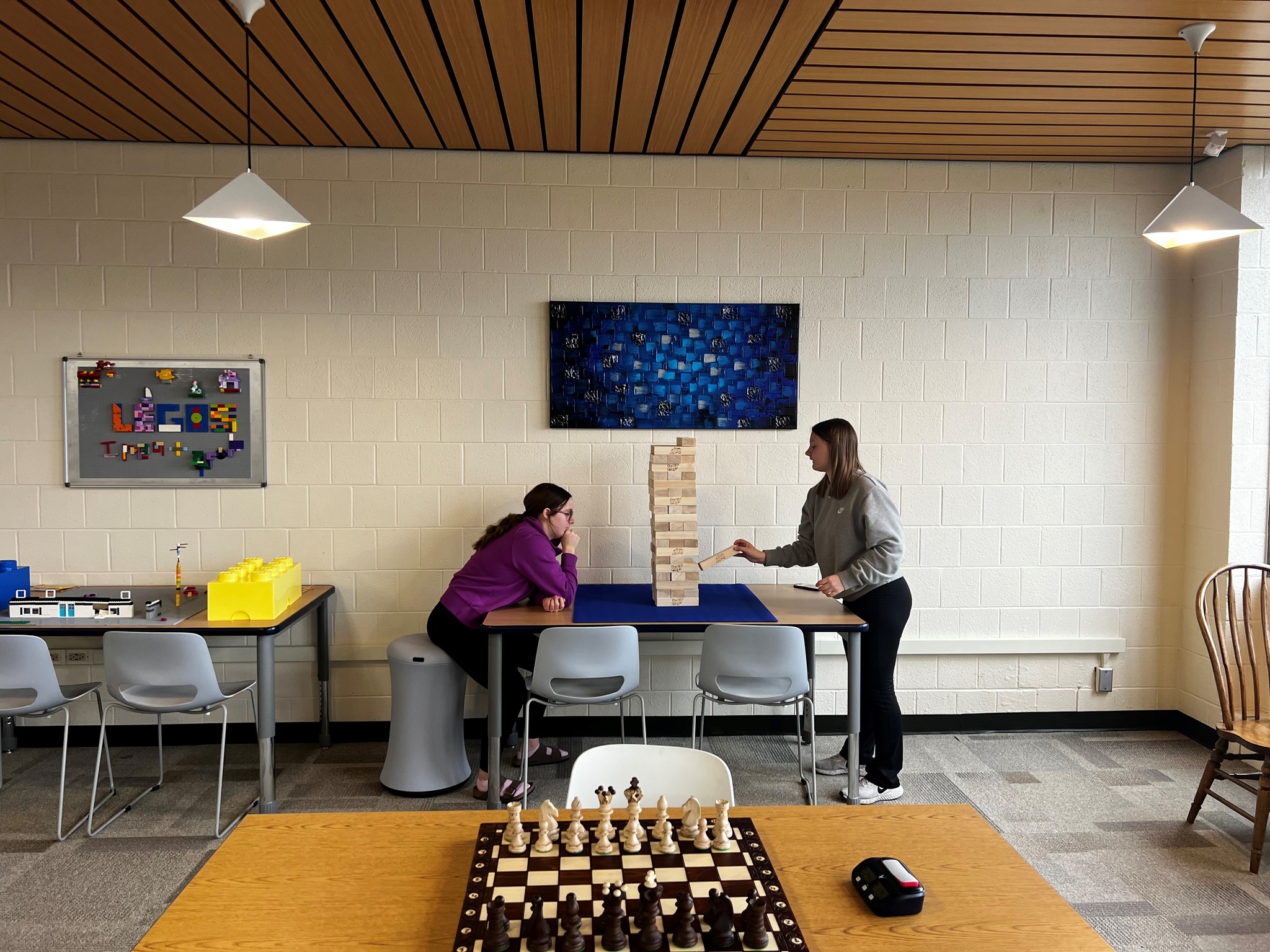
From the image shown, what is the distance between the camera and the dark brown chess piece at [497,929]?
1.46m

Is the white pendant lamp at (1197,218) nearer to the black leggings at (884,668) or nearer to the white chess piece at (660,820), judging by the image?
the black leggings at (884,668)

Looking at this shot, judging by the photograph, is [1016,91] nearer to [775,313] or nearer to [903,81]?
[903,81]

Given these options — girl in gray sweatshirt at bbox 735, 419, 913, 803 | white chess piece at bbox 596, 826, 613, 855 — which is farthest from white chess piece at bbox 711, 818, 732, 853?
girl in gray sweatshirt at bbox 735, 419, 913, 803

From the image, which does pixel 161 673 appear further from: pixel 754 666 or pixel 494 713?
pixel 754 666

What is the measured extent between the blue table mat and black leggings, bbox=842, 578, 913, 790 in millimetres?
493

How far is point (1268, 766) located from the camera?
3365 millimetres

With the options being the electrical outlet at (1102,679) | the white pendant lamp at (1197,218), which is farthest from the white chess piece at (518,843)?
the electrical outlet at (1102,679)

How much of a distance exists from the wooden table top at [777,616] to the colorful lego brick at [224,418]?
1808mm

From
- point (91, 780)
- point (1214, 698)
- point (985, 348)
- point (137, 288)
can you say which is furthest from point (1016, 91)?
point (91, 780)

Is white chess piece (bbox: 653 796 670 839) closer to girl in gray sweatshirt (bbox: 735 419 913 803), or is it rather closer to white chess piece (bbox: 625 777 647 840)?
white chess piece (bbox: 625 777 647 840)

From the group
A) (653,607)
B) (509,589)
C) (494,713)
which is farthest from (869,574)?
(494,713)

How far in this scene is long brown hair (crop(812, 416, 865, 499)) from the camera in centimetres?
404

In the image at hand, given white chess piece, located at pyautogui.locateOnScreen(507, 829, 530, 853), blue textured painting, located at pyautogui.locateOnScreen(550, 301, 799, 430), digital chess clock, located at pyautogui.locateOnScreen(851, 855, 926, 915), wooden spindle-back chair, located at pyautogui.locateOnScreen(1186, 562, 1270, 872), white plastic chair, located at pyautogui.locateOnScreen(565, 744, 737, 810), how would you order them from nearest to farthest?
digital chess clock, located at pyautogui.locateOnScreen(851, 855, 926, 915), white chess piece, located at pyautogui.locateOnScreen(507, 829, 530, 853), white plastic chair, located at pyautogui.locateOnScreen(565, 744, 737, 810), wooden spindle-back chair, located at pyautogui.locateOnScreen(1186, 562, 1270, 872), blue textured painting, located at pyautogui.locateOnScreen(550, 301, 799, 430)

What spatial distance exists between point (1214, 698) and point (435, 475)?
4280 millimetres
